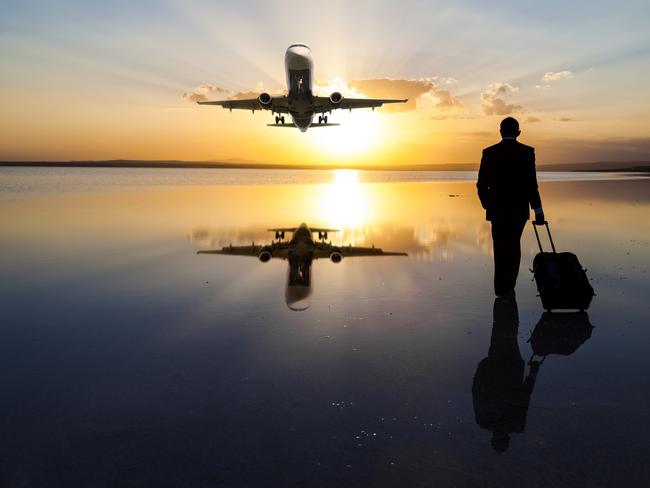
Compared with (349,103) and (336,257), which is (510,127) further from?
(349,103)

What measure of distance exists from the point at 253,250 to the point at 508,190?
942 centimetres

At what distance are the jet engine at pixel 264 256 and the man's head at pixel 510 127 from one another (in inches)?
307

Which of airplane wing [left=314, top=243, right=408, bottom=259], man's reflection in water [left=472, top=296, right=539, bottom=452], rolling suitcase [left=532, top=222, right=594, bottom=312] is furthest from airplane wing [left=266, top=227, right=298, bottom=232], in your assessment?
man's reflection in water [left=472, top=296, right=539, bottom=452]

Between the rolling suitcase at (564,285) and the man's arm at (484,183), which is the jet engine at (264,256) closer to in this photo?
the man's arm at (484,183)

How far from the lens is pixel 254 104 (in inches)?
1654

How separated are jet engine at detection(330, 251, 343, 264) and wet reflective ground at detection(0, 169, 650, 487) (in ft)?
4.68

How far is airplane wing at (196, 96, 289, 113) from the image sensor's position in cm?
3572

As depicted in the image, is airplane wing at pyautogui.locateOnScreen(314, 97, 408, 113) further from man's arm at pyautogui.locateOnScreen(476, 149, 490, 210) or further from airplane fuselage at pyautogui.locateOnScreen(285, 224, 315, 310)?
man's arm at pyautogui.locateOnScreen(476, 149, 490, 210)

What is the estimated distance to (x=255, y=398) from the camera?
18.0ft

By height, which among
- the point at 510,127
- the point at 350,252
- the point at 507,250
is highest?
the point at 510,127

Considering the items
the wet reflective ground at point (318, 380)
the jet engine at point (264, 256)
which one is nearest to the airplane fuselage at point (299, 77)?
the jet engine at point (264, 256)

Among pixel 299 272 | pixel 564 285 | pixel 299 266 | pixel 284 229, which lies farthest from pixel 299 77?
pixel 564 285

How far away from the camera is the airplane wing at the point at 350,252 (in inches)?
626

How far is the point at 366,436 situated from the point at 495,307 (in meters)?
5.80
